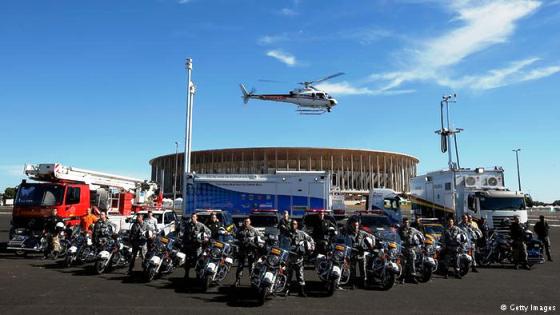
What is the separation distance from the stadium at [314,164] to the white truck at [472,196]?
285 ft

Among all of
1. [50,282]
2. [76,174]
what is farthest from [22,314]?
[76,174]

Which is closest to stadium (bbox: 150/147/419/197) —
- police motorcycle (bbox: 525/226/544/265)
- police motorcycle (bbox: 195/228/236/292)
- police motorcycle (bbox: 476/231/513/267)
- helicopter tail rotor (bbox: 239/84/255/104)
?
helicopter tail rotor (bbox: 239/84/255/104)

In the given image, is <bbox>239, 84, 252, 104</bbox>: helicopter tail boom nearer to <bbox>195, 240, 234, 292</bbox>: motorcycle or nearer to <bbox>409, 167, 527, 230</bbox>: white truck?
<bbox>409, 167, 527, 230</bbox>: white truck

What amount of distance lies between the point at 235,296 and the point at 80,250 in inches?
269

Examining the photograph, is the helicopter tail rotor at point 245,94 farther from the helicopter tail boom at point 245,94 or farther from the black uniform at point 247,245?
the black uniform at point 247,245

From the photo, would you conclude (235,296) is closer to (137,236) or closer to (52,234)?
(137,236)

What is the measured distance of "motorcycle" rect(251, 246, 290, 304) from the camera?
29.8ft

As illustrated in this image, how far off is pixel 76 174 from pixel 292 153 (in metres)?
98.1

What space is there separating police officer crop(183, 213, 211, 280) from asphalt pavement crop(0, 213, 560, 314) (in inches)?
30.5

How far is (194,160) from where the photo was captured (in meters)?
127

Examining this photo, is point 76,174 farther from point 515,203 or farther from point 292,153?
point 292,153

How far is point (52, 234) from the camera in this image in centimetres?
1577

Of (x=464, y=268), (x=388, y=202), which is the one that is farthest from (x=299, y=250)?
(x=388, y=202)
